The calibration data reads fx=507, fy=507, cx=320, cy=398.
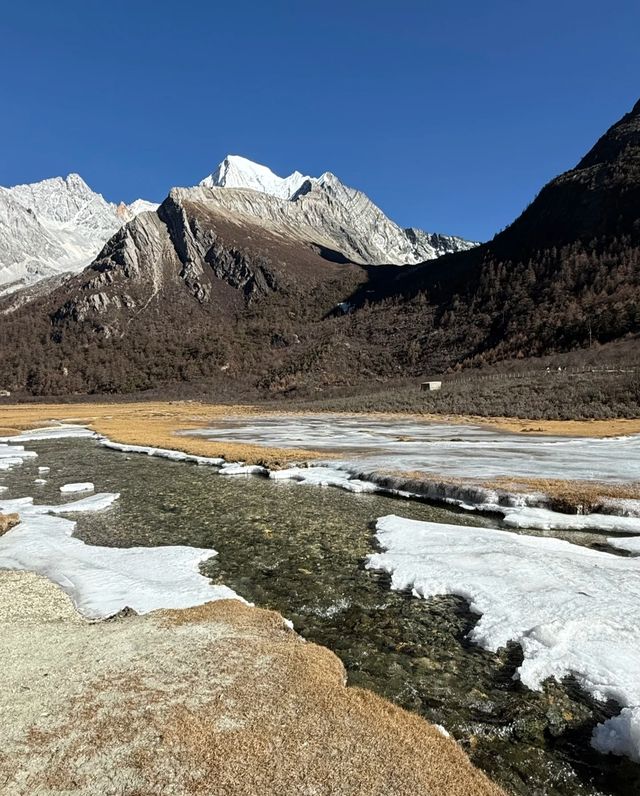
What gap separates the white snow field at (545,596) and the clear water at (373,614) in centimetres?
36

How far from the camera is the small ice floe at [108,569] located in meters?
12.3

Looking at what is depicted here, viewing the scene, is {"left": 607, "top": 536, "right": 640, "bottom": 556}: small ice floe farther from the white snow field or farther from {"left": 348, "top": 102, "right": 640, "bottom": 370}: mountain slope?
{"left": 348, "top": 102, "right": 640, "bottom": 370}: mountain slope

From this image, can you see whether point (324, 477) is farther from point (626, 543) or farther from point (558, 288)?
point (558, 288)

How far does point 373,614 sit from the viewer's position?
11969 mm

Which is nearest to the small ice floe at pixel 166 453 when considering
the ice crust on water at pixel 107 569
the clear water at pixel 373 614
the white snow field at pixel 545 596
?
the clear water at pixel 373 614

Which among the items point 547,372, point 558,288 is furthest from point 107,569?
point 558,288

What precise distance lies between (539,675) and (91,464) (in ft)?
118

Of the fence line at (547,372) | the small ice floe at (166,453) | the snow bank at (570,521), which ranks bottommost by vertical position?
the small ice floe at (166,453)

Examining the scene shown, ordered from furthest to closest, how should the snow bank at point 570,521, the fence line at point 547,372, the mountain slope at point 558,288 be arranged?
1. the mountain slope at point 558,288
2. the fence line at point 547,372
3. the snow bank at point 570,521

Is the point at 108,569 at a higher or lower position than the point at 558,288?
lower

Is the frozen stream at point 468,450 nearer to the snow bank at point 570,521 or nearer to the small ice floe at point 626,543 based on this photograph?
the snow bank at point 570,521

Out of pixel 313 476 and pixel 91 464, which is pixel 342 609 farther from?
pixel 91 464

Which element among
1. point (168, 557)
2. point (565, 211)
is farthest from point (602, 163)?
point (168, 557)

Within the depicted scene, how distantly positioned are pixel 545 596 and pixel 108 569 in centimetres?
1196
